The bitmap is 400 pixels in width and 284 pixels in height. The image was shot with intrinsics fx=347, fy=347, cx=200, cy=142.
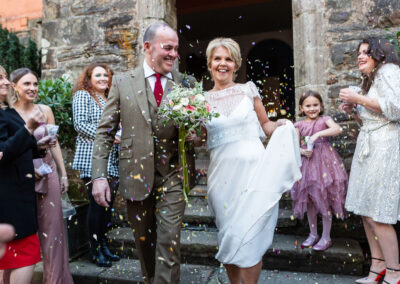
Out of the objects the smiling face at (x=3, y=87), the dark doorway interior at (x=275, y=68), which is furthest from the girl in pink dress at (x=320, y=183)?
the dark doorway interior at (x=275, y=68)

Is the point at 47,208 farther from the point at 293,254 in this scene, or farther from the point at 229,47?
the point at 293,254

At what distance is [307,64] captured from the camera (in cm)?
434

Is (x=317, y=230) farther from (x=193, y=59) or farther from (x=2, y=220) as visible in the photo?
(x=193, y=59)

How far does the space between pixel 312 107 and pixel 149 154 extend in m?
2.11

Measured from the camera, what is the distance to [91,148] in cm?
379

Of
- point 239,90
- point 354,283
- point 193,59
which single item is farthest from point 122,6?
point 193,59

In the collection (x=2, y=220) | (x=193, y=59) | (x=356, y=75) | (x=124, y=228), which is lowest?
(x=124, y=228)

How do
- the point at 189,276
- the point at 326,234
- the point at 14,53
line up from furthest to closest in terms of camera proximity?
the point at 14,53 → the point at 326,234 → the point at 189,276

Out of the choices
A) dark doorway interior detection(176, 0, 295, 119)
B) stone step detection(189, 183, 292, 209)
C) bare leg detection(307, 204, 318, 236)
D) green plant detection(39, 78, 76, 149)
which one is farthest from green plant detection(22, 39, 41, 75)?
bare leg detection(307, 204, 318, 236)

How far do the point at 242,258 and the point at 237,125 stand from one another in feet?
3.23

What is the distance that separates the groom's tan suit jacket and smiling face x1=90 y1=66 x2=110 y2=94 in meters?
1.37

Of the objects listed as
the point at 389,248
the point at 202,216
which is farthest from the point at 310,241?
the point at 202,216

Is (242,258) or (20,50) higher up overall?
(20,50)

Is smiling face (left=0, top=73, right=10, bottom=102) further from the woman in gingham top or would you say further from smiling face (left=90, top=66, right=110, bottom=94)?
smiling face (left=90, top=66, right=110, bottom=94)
